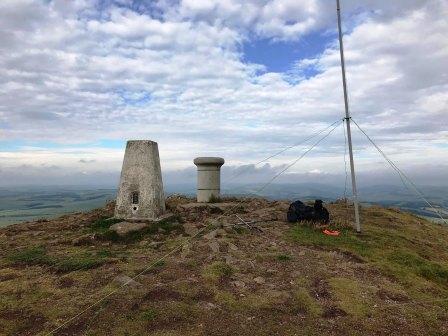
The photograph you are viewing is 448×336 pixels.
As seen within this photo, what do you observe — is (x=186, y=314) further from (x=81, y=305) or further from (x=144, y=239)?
(x=144, y=239)

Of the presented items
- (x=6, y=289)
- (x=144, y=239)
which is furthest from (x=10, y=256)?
(x=144, y=239)

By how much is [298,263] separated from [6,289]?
8.14 m

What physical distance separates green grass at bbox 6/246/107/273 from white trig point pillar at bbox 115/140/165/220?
3723 mm

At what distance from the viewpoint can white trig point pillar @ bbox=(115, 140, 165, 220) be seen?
53.3 ft

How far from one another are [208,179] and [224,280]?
1134cm

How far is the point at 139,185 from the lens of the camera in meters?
16.3

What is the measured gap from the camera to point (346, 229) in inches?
599

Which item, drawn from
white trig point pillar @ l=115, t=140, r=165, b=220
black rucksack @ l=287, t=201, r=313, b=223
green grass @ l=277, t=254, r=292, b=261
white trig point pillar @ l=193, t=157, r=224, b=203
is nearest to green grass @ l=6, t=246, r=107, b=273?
white trig point pillar @ l=115, t=140, r=165, b=220

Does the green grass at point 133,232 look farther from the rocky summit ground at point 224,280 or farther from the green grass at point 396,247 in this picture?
the green grass at point 396,247

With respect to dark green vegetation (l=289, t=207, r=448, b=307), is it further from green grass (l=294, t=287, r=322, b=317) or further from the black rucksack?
green grass (l=294, t=287, r=322, b=317)

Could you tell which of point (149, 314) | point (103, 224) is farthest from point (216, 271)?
point (103, 224)

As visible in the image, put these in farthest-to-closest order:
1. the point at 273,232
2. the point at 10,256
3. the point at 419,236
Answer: the point at 419,236
the point at 273,232
the point at 10,256

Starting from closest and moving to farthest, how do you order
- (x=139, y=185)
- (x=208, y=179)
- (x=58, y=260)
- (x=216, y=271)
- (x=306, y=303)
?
(x=306, y=303) < (x=216, y=271) < (x=58, y=260) < (x=139, y=185) < (x=208, y=179)

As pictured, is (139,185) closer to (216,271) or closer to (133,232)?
(133,232)
